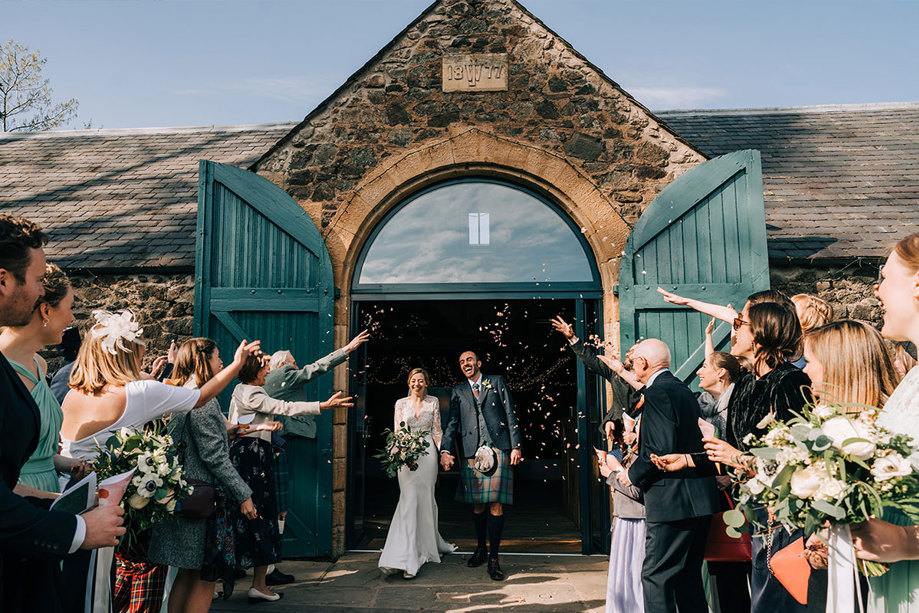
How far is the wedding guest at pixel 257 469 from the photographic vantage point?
4.33 meters

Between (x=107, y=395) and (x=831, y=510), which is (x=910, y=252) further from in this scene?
(x=107, y=395)

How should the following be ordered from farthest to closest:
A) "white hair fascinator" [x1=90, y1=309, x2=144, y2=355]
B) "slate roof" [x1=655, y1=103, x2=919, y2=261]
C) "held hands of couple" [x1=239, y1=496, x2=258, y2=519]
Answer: "slate roof" [x1=655, y1=103, x2=919, y2=261] → "held hands of couple" [x1=239, y1=496, x2=258, y2=519] → "white hair fascinator" [x1=90, y1=309, x2=144, y2=355]

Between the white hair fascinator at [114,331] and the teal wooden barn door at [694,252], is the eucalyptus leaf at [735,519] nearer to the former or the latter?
the white hair fascinator at [114,331]

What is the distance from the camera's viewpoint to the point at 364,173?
611 centimetres

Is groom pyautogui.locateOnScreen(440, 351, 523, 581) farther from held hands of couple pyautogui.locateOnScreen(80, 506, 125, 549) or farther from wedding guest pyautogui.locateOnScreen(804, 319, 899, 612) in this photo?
held hands of couple pyautogui.locateOnScreen(80, 506, 125, 549)

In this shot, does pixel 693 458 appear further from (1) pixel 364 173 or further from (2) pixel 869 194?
(2) pixel 869 194

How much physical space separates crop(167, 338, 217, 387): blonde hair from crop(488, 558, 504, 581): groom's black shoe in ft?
10.0

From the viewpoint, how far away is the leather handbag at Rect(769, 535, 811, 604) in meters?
2.48

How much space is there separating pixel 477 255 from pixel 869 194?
5.04 m

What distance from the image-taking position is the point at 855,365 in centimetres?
238

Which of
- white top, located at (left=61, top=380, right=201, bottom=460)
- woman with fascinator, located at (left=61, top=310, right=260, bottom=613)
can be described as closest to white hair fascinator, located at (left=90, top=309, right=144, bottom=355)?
woman with fascinator, located at (left=61, top=310, right=260, bottom=613)

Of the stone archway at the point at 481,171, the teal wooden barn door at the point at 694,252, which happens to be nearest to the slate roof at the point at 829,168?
the teal wooden barn door at the point at 694,252

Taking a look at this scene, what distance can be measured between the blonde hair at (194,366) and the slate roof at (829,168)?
5506mm

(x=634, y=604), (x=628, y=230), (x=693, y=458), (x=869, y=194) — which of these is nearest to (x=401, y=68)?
(x=628, y=230)
